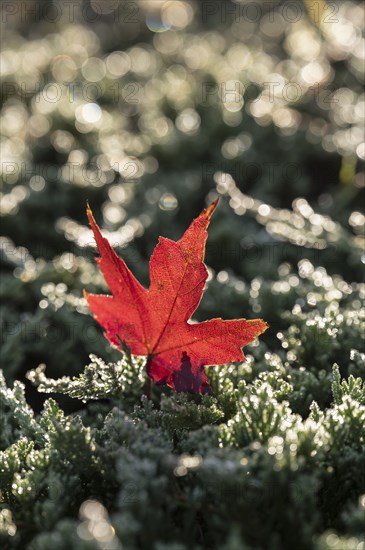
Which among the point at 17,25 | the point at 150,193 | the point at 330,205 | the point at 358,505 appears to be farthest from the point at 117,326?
the point at 17,25

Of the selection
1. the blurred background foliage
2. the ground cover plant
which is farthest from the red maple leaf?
the blurred background foliage

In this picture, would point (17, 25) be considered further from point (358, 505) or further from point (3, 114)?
point (358, 505)

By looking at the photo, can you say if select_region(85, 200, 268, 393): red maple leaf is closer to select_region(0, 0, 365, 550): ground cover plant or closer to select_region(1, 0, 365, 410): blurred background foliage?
select_region(0, 0, 365, 550): ground cover plant

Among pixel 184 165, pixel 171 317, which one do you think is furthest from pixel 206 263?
pixel 171 317

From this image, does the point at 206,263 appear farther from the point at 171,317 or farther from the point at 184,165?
the point at 171,317

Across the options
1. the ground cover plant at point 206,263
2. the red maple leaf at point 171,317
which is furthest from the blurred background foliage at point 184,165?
the red maple leaf at point 171,317
